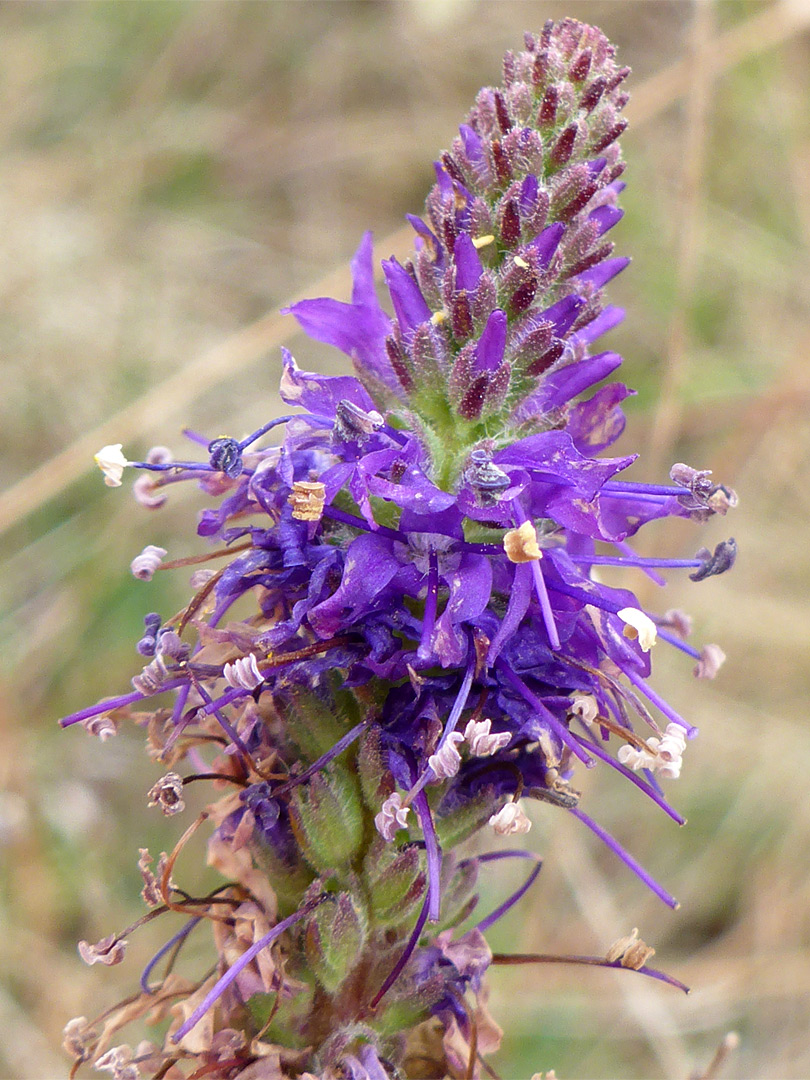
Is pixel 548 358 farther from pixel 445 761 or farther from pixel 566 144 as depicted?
pixel 445 761

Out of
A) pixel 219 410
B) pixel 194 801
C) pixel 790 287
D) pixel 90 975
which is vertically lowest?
pixel 90 975

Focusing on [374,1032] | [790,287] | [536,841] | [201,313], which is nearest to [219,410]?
[201,313]

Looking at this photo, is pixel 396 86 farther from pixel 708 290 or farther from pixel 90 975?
pixel 90 975

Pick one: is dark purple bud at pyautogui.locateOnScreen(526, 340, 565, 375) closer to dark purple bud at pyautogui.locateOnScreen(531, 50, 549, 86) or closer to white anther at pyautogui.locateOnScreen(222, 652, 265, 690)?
dark purple bud at pyautogui.locateOnScreen(531, 50, 549, 86)

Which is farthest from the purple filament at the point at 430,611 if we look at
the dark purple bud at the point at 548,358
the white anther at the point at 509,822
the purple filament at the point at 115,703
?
the purple filament at the point at 115,703

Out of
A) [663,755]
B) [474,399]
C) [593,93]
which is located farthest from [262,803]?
[593,93]

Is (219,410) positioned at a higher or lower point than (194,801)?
higher

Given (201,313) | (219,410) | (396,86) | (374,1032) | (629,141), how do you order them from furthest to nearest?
(396,86)
(629,141)
(201,313)
(219,410)
(374,1032)
